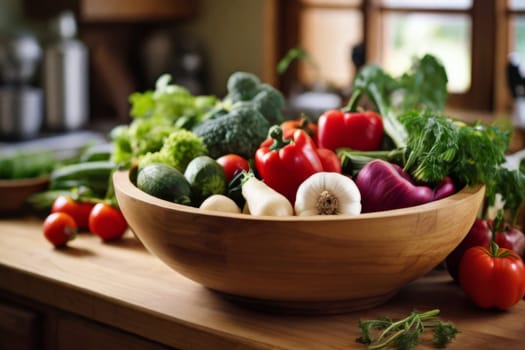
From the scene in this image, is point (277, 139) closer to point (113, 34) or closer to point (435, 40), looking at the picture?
point (435, 40)

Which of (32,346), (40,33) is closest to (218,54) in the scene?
(40,33)

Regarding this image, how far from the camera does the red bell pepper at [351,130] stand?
4.41ft

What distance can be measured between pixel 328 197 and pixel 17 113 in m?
2.28

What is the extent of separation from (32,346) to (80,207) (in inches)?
12.5

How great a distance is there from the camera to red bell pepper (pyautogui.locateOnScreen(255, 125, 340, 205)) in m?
1.20

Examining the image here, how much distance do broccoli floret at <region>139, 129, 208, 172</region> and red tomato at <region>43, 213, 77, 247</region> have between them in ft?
0.65

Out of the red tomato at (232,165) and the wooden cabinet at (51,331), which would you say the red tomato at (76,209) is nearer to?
the wooden cabinet at (51,331)

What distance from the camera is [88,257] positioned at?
1419mm

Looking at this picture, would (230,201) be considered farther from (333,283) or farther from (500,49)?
(500,49)

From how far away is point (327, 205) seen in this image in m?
1.10

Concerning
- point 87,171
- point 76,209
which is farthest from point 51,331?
point 87,171

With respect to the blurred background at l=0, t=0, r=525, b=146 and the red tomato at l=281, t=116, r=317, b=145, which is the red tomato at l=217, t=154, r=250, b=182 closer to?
the red tomato at l=281, t=116, r=317, b=145

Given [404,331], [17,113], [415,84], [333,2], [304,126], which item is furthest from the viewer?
[333,2]

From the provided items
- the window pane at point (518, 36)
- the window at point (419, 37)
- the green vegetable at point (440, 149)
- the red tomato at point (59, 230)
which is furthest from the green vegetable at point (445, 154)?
the window pane at point (518, 36)
